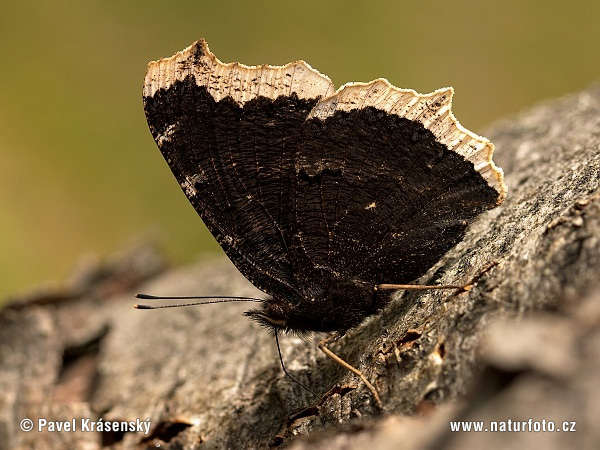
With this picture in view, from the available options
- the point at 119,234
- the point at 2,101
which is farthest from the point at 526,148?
the point at 2,101

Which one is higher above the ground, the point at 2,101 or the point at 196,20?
the point at 196,20

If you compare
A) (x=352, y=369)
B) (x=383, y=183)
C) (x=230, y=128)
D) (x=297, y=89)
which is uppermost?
(x=297, y=89)

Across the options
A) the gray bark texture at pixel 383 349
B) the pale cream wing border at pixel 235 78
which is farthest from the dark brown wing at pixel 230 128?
the gray bark texture at pixel 383 349

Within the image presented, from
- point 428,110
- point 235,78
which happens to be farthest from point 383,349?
point 235,78

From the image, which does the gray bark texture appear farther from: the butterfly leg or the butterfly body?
the butterfly body

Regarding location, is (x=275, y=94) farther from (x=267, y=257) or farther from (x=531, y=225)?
(x=531, y=225)

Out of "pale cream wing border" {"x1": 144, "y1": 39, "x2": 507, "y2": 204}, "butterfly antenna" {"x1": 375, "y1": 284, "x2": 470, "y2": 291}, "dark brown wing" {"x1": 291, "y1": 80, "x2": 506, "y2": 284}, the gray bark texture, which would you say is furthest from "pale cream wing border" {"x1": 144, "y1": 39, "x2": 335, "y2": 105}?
the gray bark texture

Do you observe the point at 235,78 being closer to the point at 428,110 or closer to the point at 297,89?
the point at 297,89
